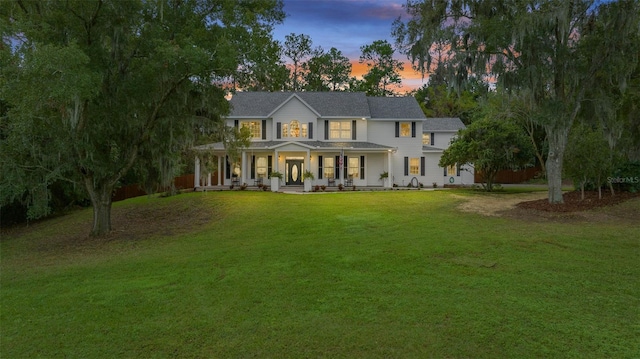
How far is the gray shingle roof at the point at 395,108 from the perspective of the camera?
2912 centimetres

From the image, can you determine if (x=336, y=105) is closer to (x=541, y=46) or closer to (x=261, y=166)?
(x=261, y=166)

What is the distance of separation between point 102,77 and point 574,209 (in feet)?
55.5

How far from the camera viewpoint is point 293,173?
90.5 ft

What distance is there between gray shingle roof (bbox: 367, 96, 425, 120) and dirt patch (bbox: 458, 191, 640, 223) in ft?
40.2

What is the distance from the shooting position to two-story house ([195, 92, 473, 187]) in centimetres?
2709

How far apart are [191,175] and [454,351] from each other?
29118 mm

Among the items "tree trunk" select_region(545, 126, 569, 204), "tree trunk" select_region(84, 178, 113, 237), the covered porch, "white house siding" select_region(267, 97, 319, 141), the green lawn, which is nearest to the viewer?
the green lawn

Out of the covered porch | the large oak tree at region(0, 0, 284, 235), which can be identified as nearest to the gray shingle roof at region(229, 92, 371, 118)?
the covered porch

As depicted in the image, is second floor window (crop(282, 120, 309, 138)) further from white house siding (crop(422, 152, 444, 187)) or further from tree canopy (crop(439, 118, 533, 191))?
tree canopy (crop(439, 118, 533, 191))

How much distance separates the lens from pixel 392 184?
2841 cm

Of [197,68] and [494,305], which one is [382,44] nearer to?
[197,68]

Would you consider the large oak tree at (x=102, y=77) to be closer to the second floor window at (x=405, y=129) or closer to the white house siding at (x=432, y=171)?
the second floor window at (x=405, y=129)

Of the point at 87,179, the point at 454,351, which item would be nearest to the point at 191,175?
the point at 87,179

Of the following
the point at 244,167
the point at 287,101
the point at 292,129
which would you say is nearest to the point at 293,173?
the point at 292,129
